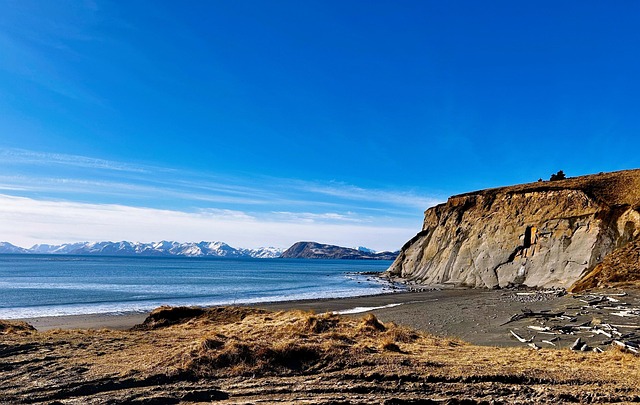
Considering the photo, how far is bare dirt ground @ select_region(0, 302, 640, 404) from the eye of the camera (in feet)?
24.2

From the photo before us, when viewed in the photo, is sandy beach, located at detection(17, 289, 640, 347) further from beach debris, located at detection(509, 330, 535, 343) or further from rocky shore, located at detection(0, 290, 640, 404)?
rocky shore, located at detection(0, 290, 640, 404)

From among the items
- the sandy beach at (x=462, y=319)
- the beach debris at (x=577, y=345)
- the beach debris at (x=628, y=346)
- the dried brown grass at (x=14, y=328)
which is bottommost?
the sandy beach at (x=462, y=319)

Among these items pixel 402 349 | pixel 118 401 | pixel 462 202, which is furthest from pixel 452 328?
pixel 462 202

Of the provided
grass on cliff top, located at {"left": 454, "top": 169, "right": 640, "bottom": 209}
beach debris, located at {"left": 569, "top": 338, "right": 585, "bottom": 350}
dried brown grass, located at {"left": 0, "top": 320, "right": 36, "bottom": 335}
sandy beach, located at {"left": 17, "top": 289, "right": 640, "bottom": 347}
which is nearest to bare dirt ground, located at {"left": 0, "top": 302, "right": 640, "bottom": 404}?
beach debris, located at {"left": 569, "top": 338, "right": 585, "bottom": 350}

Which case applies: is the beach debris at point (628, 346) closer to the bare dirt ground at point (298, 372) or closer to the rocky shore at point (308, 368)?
the rocky shore at point (308, 368)

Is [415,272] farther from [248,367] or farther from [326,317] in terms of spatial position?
[248,367]

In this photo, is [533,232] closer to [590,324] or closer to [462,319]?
[462,319]

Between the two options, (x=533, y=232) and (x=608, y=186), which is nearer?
(x=608, y=186)

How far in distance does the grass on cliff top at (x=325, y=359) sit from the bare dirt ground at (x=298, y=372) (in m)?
0.02

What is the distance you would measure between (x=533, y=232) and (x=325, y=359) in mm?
40215

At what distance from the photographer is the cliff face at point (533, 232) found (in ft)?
117

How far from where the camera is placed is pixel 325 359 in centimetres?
955

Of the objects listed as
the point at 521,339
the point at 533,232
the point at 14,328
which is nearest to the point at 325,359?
the point at 521,339

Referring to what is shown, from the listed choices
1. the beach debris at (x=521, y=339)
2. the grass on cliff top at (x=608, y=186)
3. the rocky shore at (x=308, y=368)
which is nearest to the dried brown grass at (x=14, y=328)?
the rocky shore at (x=308, y=368)
